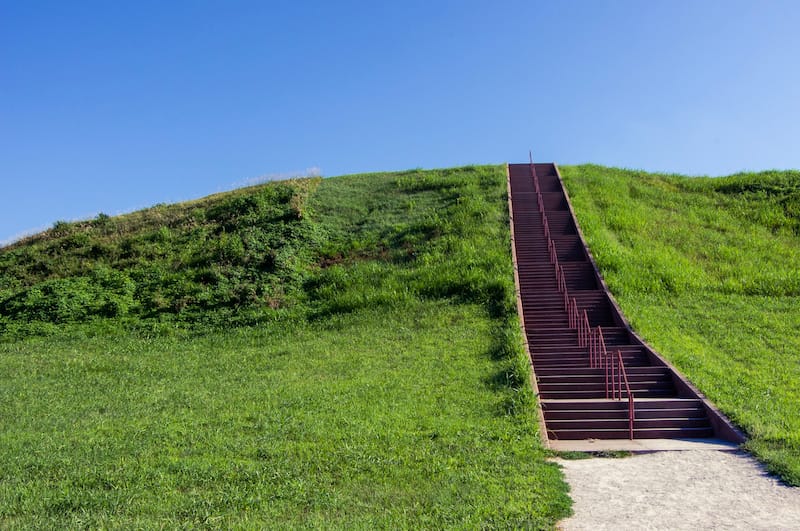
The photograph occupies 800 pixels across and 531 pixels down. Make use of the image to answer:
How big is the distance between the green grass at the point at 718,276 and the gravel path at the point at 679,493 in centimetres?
64

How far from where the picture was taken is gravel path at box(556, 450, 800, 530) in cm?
793

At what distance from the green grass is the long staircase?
1.59 ft

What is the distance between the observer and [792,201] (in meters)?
30.1

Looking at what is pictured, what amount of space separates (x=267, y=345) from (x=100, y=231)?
644 inches

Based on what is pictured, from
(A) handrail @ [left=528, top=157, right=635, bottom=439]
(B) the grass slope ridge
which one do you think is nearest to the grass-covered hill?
(B) the grass slope ridge

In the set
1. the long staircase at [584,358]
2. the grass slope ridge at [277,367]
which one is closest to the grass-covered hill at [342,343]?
the grass slope ridge at [277,367]

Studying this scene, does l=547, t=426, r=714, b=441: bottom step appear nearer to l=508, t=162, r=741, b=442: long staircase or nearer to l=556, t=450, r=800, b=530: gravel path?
l=508, t=162, r=741, b=442: long staircase

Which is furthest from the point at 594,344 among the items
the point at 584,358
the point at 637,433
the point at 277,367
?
the point at 277,367

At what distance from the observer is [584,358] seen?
1630 centimetres

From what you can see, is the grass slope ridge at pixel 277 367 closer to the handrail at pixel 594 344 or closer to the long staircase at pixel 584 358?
the long staircase at pixel 584 358

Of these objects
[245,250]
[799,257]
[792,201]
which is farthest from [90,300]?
[792,201]

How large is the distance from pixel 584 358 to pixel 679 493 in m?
7.43

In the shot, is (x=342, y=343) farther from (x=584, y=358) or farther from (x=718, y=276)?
(x=718, y=276)

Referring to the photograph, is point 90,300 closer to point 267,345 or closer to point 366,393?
point 267,345
